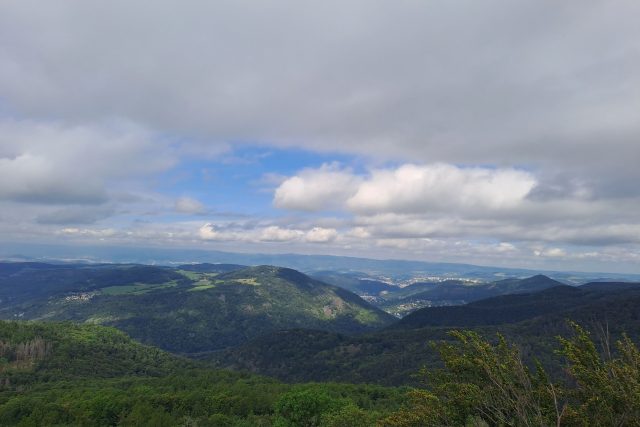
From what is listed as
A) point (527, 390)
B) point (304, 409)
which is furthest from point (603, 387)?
point (304, 409)

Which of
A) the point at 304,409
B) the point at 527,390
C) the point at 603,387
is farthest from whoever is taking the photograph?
the point at 304,409

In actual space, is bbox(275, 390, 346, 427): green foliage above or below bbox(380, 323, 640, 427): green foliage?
below

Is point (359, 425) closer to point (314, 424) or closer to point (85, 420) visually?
point (314, 424)

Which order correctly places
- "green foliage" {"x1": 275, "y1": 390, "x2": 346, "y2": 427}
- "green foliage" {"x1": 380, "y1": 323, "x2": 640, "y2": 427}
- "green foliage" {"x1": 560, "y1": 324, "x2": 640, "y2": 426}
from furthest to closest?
1. "green foliage" {"x1": 275, "y1": 390, "x2": 346, "y2": 427}
2. "green foliage" {"x1": 380, "y1": 323, "x2": 640, "y2": 427}
3. "green foliage" {"x1": 560, "y1": 324, "x2": 640, "y2": 426}

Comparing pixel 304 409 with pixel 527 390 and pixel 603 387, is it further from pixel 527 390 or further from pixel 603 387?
pixel 603 387

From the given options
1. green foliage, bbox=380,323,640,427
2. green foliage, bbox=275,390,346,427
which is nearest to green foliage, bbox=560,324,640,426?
green foliage, bbox=380,323,640,427

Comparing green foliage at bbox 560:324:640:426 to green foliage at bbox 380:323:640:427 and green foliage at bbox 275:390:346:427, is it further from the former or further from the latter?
green foliage at bbox 275:390:346:427

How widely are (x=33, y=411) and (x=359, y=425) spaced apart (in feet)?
409

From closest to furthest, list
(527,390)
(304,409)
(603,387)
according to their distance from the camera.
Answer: (603,387), (527,390), (304,409)

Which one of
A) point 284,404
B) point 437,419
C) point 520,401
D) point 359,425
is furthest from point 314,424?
point 520,401

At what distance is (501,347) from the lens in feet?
110

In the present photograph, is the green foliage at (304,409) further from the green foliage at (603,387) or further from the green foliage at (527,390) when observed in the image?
the green foliage at (603,387)

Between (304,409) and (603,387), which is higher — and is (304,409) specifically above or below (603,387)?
below

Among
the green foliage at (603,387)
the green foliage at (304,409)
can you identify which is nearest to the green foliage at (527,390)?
the green foliage at (603,387)
